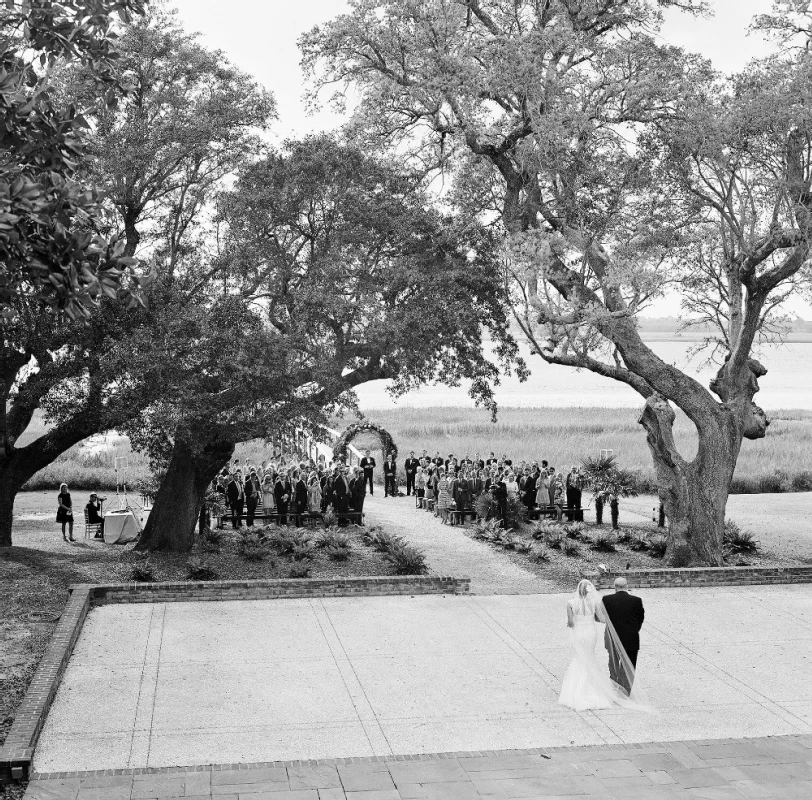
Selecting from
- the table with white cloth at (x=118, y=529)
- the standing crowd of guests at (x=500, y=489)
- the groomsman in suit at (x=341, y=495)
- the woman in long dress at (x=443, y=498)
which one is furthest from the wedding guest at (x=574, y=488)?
the table with white cloth at (x=118, y=529)

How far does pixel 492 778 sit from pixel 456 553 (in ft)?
41.6

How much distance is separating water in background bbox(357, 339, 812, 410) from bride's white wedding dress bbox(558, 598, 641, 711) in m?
51.3

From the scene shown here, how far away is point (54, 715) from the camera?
10891mm

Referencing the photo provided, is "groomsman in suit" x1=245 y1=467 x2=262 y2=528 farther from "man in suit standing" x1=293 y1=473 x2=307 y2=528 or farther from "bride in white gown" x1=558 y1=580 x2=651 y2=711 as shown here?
"bride in white gown" x1=558 y1=580 x2=651 y2=711

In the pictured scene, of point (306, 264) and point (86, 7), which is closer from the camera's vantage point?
point (86, 7)

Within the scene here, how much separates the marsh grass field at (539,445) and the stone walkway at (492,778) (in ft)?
58.1

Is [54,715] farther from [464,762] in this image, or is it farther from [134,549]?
[134,549]

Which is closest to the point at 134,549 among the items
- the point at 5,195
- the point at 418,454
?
the point at 5,195

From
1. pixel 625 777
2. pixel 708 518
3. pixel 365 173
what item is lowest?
pixel 625 777

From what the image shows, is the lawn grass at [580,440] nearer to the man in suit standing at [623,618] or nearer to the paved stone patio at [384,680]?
the paved stone patio at [384,680]

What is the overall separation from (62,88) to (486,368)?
987 centimetres

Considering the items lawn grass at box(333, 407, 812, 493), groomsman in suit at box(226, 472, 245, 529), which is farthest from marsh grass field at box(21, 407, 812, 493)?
groomsman in suit at box(226, 472, 245, 529)

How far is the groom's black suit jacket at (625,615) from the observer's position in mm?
11938

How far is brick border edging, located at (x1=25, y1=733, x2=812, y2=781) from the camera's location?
372 inches
